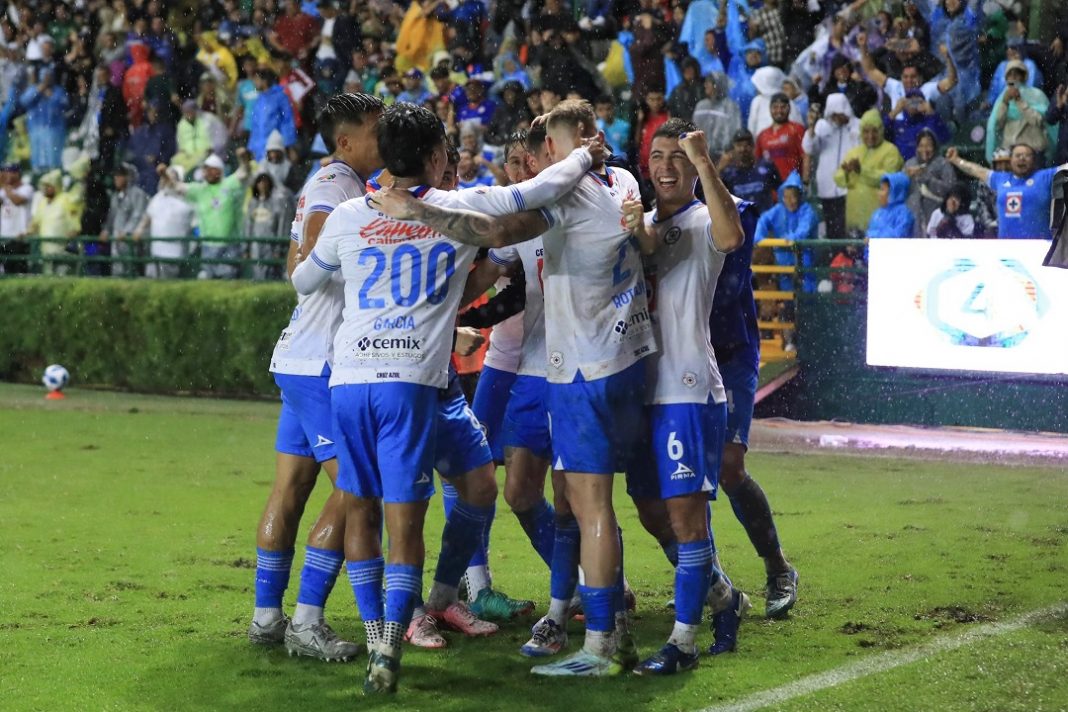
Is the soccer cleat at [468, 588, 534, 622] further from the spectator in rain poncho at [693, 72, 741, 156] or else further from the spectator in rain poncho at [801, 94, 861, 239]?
the spectator in rain poncho at [693, 72, 741, 156]

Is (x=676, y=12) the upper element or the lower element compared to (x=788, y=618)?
upper

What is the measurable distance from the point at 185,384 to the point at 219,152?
404 cm

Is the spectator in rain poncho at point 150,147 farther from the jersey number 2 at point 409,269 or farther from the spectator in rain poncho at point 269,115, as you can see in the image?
the jersey number 2 at point 409,269

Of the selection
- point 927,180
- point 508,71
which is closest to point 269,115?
point 508,71

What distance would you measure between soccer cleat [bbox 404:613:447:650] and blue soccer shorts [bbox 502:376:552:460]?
0.78 metres

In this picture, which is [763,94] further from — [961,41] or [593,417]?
[593,417]

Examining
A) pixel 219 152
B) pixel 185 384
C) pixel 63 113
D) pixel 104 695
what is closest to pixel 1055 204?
pixel 104 695

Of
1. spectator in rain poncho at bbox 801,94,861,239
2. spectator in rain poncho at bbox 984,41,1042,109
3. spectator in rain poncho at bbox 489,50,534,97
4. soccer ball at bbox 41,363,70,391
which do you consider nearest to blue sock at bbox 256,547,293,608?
spectator in rain poncho at bbox 801,94,861,239

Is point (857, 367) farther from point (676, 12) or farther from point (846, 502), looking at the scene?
point (676, 12)

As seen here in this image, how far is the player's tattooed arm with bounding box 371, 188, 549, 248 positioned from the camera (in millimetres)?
4754

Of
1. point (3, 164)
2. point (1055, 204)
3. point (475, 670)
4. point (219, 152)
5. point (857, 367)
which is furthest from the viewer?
point (3, 164)

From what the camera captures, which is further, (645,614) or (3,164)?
(3,164)

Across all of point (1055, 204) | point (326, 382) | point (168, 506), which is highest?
point (1055, 204)

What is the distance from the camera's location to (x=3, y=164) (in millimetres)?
20516
